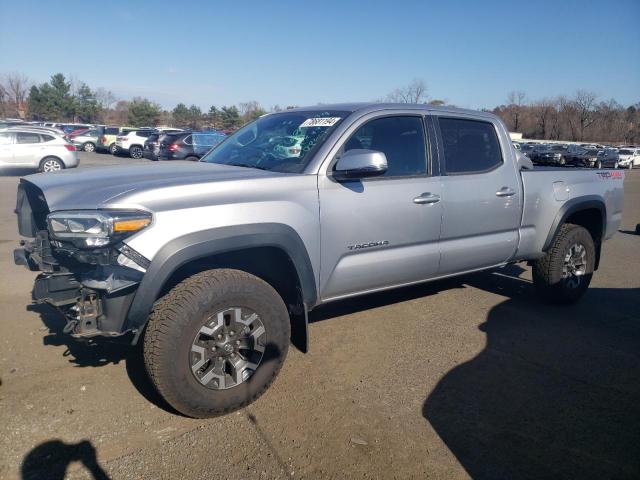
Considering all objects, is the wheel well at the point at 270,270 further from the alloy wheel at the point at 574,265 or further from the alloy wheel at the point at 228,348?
the alloy wheel at the point at 574,265

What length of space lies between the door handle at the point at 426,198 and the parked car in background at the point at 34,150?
1675 cm

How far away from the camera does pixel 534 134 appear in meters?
87.8

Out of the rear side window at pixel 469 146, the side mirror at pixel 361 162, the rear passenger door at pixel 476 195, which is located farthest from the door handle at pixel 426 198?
the side mirror at pixel 361 162

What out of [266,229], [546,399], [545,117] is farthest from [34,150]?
[545,117]

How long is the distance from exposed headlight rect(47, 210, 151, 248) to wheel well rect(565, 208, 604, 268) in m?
4.48

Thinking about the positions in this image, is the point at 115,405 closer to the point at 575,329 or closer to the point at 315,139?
the point at 315,139

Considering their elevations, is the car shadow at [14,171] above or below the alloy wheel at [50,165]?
below

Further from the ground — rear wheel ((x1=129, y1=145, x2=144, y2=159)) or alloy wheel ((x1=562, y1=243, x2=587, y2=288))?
rear wheel ((x1=129, y1=145, x2=144, y2=159))

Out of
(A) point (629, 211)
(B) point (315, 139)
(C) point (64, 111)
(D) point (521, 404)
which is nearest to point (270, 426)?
(D) point (521, 404)

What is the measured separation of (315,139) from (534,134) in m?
93.6

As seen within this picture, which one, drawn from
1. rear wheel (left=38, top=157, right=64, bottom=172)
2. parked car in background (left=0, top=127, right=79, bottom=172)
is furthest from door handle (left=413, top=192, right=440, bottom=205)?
rear wheel (left=38, top=157, right=64, bottom=172)

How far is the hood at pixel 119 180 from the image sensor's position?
2.80 meters

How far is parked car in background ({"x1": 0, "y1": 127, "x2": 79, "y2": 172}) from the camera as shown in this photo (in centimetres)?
1716

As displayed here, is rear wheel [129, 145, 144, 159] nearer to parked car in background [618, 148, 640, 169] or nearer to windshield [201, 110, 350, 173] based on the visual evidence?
windshield [201, 110, 350, 173]
